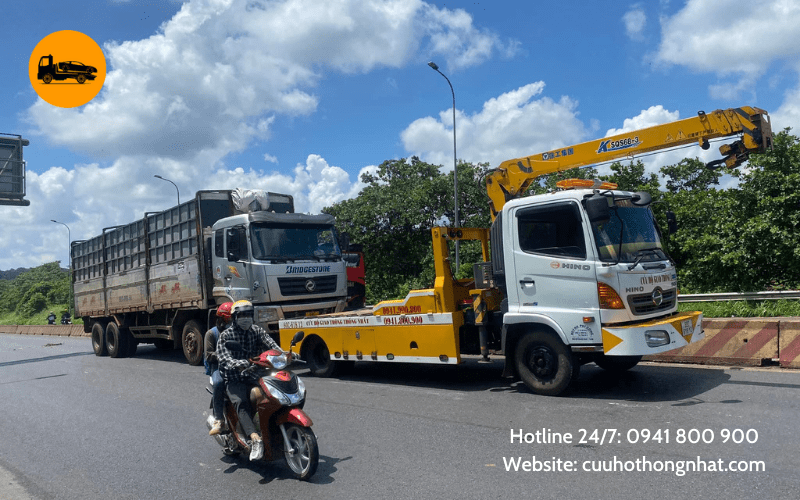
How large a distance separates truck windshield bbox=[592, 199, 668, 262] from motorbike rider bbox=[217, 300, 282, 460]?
3896mm

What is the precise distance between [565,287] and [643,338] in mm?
1010

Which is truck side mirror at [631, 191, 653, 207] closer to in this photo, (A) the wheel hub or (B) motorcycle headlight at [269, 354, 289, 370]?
(A) the wheel hub

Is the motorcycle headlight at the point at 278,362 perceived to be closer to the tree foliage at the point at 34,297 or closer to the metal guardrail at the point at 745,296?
the metal guardrail at the point at 745,296

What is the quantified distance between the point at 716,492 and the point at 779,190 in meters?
12.0

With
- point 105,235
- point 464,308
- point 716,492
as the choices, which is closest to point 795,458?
point 716,492

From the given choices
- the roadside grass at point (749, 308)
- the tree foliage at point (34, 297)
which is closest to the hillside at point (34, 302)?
the tree foliage at point (34, 297)

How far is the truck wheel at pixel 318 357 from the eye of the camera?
10.3m

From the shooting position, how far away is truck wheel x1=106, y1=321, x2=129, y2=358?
16.3 m

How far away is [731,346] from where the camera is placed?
9227 millimetres

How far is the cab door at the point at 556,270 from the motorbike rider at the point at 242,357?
3.43 meters

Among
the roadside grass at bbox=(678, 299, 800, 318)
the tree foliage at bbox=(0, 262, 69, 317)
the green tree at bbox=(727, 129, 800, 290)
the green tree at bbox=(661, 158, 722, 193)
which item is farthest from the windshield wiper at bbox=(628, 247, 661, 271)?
the tree foliage at bbox=(0, 262, 69, 317)

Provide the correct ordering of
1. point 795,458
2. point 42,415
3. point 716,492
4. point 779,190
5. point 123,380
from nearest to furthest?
1. point 716,492
2. point 795,458
3. point 42,415
4. point 123,380
5. point 779,190

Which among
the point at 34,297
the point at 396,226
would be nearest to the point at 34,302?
the point at 34,297

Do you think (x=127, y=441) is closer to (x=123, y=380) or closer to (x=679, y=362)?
(x=123, y=380)
